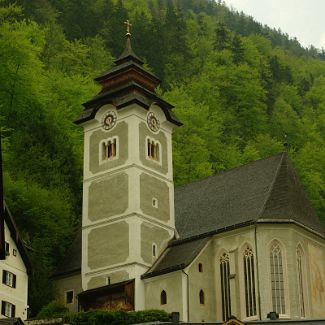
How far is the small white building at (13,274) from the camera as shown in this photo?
46.9 metres

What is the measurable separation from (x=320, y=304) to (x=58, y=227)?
1783cm

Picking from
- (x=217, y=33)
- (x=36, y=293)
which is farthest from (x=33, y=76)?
(x=217, y=33)

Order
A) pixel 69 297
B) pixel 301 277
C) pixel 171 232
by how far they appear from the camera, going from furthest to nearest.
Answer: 1. pixel 69 297
2. pixel 171 232
3. pixel 301 277

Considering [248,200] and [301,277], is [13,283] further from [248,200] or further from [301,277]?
[301,277]

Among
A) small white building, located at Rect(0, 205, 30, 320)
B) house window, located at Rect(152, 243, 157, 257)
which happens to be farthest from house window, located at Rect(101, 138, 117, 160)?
small white building, located at Rect(0, 205, 30, 320)

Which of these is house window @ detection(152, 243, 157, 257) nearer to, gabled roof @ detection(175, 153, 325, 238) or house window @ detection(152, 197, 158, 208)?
gabled roof @ detection(175, 153, 325, 238)

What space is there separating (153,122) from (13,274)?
509 inches

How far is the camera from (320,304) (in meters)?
48.7

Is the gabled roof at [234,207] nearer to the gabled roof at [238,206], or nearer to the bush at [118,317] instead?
the gabled roof at [238,206]

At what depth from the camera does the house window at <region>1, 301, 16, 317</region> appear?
4624 centimetres

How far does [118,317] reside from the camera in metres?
43.2

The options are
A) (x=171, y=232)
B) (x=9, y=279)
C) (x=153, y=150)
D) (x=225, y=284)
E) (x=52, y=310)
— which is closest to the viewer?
(x=9, y=279)

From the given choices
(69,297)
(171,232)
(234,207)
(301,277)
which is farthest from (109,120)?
(301,277)

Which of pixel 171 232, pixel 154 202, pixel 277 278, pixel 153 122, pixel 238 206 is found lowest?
pixel 277 278
